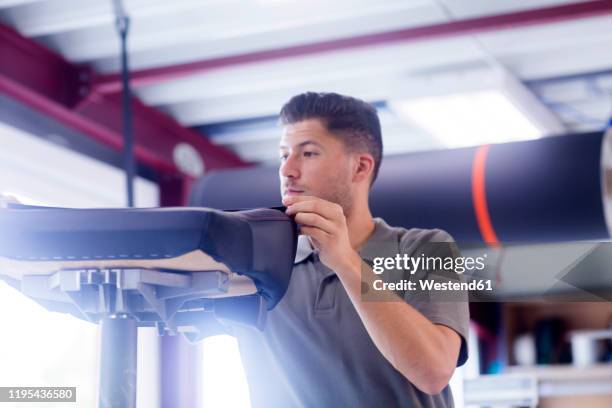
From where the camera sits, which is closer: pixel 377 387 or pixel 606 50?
pixel 377 387

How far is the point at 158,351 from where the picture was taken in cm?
342

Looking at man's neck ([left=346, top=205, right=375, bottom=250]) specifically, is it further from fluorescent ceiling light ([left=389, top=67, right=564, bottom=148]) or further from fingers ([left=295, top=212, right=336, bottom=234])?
fluorescent ceiling light ([left=389, top=67, right=564, bottom=148])

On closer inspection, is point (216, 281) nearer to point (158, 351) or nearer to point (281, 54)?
point (281, 54)

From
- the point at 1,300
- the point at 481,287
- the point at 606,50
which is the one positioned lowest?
the point at 481,287

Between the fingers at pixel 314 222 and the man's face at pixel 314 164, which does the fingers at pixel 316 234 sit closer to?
the fingers at pixel 314 222

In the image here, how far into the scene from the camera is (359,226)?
1.57 metres

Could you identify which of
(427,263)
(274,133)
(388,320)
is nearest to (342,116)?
(427,263)

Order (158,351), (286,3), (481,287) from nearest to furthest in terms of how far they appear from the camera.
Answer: (481,287) → (286,3) → (158,351)

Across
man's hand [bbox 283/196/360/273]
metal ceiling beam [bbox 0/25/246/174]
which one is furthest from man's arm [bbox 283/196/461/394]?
metal ceiling beam [bbox 0/25/246/174]

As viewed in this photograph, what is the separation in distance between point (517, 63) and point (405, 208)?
3.42 feet

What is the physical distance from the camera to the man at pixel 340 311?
46.6 inches

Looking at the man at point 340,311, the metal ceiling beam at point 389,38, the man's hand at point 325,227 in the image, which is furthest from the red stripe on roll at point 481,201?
the man's hand at point 325,227

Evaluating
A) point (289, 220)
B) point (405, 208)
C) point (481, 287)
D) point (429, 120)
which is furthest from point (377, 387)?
point (429, 120)

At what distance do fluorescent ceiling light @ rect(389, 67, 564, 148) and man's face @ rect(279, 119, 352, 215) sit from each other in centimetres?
124
